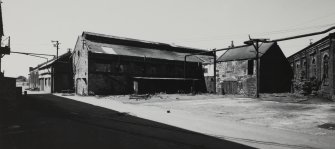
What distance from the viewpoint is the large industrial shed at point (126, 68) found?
98.0ft

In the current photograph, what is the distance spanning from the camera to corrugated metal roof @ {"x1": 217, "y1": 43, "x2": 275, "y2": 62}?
32.3m

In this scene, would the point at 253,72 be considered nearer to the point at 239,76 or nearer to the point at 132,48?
the point at 239,76

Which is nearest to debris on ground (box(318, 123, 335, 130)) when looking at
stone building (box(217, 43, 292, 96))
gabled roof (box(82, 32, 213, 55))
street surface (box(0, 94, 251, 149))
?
street surface (box(0, 94, 251, 149))

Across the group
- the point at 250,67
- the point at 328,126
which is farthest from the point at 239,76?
the point at 328,126

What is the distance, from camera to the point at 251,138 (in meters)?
7.08

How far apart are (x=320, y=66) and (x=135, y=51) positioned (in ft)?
74.1

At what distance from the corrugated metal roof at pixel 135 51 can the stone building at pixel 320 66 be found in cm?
1594

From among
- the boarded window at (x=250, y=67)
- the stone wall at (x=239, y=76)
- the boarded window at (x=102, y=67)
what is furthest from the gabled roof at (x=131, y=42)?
the boarded window at (x=250, y=67)

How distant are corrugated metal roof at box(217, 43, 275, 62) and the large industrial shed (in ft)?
15.6

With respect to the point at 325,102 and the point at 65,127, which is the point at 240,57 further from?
the point at 65,127

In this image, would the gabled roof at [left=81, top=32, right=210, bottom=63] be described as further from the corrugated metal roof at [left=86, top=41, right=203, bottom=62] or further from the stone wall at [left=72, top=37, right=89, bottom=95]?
the stone wall at [left=72, top=37, right=89, bottom=95]

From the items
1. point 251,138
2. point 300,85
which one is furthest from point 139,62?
point 251,138

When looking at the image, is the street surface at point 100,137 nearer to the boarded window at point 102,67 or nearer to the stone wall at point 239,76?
the boarded window at point 102,67

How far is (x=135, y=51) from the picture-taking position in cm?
3525
